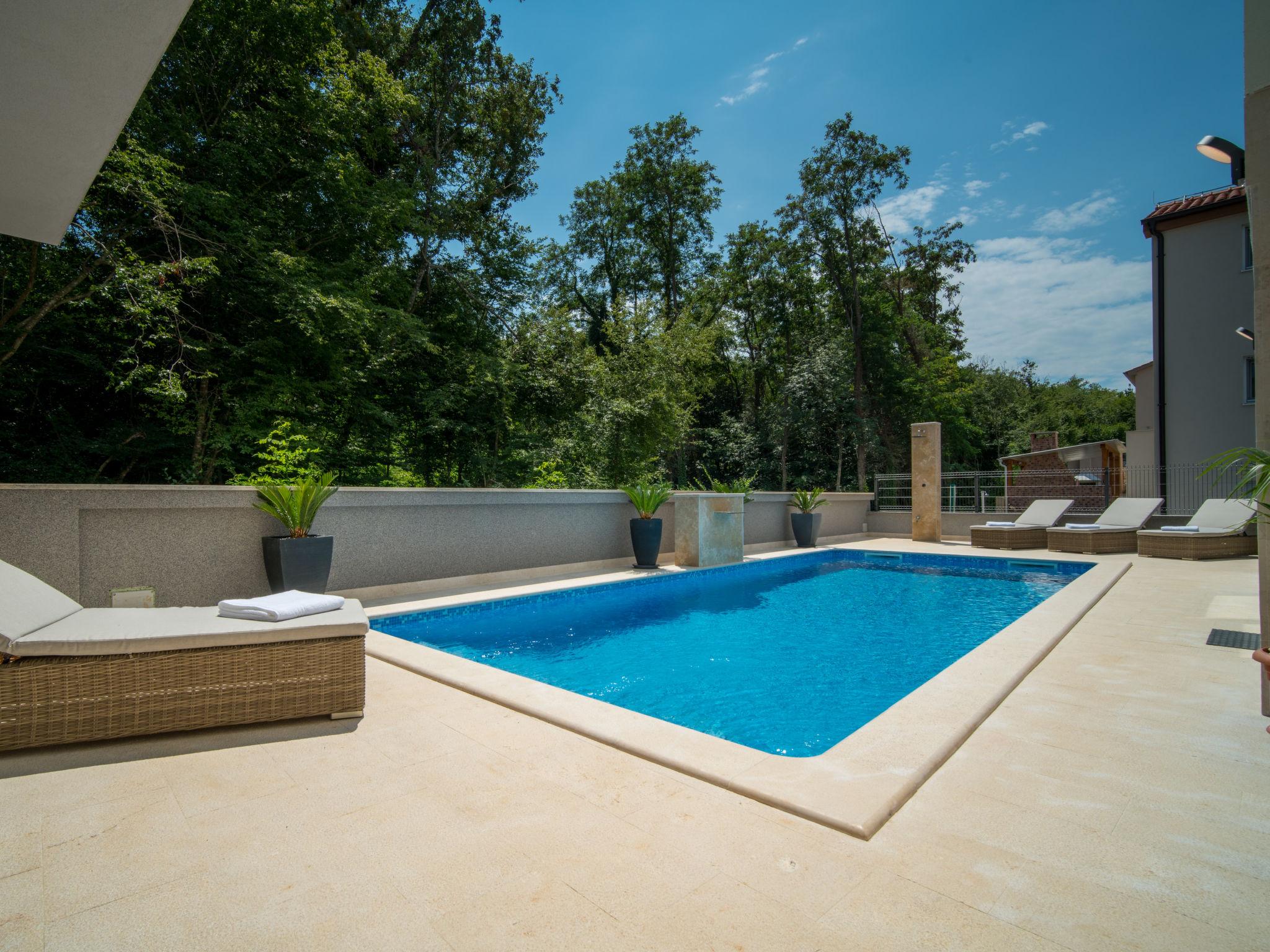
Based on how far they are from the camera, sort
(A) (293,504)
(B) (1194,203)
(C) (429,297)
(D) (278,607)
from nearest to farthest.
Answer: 1. (D) (278,607)
2. (A) (293,504)
3. (B) (1194,203)
4. (C) (429,297)

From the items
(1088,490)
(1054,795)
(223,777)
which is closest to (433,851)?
(223,777)

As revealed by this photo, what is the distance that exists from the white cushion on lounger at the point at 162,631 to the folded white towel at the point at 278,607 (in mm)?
37

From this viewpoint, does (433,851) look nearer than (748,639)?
Yes

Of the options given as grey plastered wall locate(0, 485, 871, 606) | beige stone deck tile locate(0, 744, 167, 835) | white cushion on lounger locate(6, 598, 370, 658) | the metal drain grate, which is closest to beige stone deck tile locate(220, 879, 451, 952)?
beige stone deck tile locate(0, 744, 167, 835)

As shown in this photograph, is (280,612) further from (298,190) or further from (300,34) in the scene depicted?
(300,34)

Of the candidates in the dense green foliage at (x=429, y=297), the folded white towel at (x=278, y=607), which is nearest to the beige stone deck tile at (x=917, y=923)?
the folded white towel at (x=278, y=607)

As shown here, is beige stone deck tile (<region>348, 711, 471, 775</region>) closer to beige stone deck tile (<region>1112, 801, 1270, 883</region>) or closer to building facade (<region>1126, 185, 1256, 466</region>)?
beige stone deck tile (<region>1112, 801, 1270, 883</region>)

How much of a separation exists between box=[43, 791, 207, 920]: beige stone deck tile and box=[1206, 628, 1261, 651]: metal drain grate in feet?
19.4

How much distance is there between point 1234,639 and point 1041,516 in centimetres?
795

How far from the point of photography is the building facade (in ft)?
44.9

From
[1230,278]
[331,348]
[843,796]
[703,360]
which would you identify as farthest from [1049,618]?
[703,360]

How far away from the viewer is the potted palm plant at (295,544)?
5340mm

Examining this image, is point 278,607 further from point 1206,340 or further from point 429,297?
point 1206,340

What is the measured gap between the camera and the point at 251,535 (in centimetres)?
558
